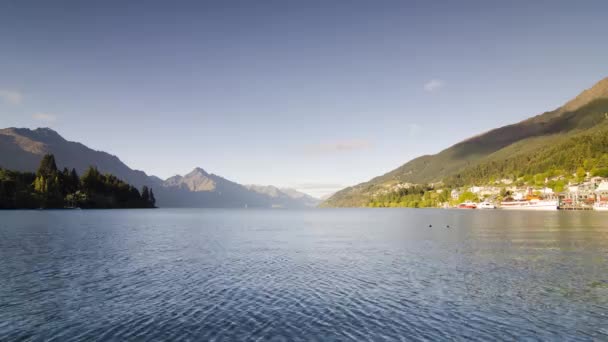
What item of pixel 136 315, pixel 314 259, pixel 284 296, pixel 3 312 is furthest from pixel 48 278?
pixel 314 259

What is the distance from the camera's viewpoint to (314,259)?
54344mm

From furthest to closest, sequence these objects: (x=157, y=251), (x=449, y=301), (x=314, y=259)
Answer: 1. (x=157, y=251)
2. (x=314, y=259)
3. (x=449, y=301)

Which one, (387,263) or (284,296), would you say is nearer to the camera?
(284,296)

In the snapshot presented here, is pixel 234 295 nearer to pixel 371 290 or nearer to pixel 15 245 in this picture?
pixel 371 290

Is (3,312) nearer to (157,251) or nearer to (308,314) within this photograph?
(308,314)

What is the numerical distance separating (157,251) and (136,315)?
3764 cm

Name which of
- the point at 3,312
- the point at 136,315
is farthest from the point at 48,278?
the point at 136,315

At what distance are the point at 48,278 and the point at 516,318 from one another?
4381 centimetres

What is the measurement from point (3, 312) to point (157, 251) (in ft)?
117

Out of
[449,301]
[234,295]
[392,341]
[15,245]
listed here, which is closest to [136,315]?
[234,295]

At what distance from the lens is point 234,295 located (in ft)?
108

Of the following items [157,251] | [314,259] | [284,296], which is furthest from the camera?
[157,251]

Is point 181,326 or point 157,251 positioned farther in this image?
point 157,251

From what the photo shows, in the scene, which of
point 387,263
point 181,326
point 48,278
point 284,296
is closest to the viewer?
point 181,326
